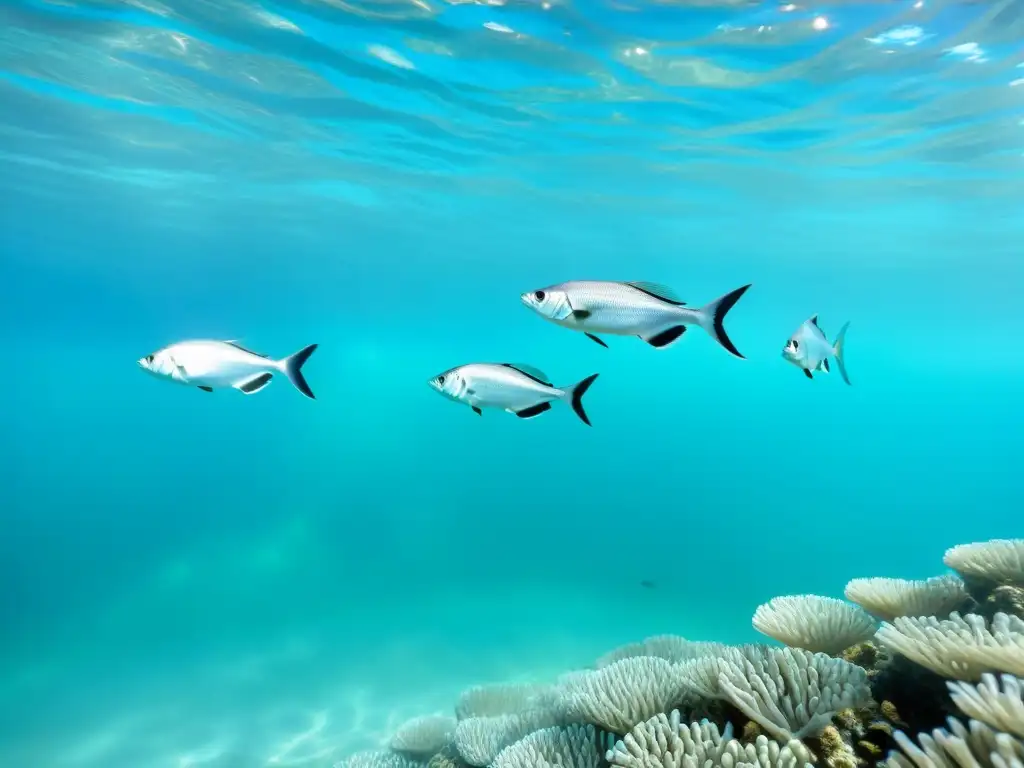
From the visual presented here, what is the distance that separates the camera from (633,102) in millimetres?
17109

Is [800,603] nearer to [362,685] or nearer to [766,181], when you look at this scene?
[362,685]

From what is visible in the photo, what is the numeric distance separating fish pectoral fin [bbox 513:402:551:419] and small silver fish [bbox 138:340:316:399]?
167 cm

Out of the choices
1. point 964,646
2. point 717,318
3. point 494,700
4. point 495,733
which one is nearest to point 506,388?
point 717,318

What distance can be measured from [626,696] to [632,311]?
6.33ft

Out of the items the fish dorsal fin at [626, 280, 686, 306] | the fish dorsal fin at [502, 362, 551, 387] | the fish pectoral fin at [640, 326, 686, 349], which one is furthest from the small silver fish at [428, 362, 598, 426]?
the fish dorsal fin at [626, 280, 686, 306]

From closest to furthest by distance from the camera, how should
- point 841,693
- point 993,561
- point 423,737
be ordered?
point 841,693 < point 993,561 < point 423,737

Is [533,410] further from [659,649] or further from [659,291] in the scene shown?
[659,649]

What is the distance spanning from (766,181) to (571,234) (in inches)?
531

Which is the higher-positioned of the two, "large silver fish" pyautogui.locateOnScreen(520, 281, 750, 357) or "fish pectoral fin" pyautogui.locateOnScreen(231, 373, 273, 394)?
"fish pectoral fin" pyautogui.locateOnScreen(231, 373, 273, 394)

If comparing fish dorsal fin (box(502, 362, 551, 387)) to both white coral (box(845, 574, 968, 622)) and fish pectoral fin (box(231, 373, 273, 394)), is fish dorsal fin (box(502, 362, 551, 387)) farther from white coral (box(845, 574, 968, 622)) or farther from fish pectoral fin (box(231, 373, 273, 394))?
white coral (box(845, 574, 968, 622))

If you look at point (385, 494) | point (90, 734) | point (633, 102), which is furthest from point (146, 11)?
point (385, 494)

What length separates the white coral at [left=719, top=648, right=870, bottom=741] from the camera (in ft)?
7.57

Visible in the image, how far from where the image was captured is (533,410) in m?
3.64

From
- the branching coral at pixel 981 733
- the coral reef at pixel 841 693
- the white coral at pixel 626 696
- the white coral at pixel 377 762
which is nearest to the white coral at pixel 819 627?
the coral reef at pixel 841 693
